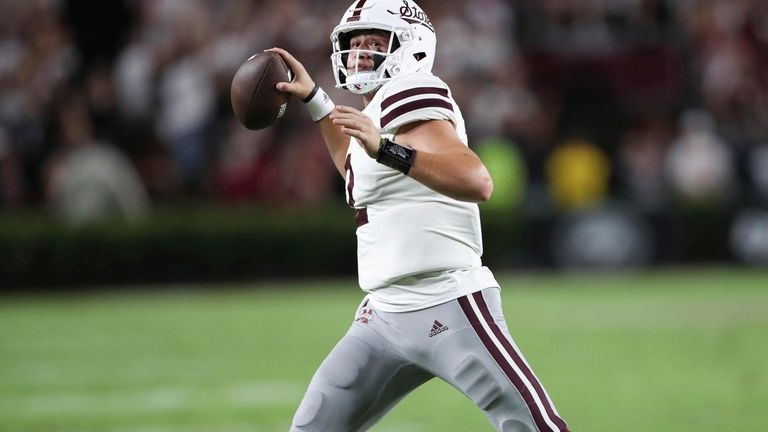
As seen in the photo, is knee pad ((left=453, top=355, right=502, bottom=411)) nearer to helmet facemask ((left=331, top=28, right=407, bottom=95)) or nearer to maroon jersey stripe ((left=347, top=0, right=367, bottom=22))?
helmet facemask ((left=331, top=28, right=407, bottom=95))

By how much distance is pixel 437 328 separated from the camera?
3736 millimetres

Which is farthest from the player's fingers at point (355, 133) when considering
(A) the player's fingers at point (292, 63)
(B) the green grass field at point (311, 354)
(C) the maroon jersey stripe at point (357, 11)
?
(B) the green grass field at point (311, 354)

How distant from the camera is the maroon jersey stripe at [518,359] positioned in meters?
3.61

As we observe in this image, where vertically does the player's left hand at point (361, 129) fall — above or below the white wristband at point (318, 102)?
below

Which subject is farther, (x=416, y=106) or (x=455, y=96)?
(x=455, y=96)

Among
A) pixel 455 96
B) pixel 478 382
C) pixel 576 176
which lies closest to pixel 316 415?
pixel 478 382

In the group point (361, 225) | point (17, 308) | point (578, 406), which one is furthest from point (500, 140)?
point (361, 225)

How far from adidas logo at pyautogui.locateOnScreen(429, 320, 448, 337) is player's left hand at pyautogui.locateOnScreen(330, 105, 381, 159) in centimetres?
54

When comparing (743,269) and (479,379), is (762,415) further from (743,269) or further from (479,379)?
(743,269)

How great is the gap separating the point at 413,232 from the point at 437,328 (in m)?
0.29

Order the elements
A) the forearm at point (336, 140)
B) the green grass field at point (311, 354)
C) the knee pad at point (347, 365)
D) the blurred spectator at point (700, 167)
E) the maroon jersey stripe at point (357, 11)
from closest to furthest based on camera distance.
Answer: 1. the knee pad at point (347, 365)
2. the maroon jersey stripe at point (357, 11)
3. the forearm at point (336, 140)
4. the green grass field at point (311, 354)
5. the blurred spectator at point (700, 167)

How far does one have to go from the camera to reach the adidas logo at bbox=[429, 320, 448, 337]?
3.73 m

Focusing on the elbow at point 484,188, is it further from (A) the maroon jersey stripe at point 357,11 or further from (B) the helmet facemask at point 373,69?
(A) the maroon jersey stripe at point 357,11

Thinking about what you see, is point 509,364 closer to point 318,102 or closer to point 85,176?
point 318,102
